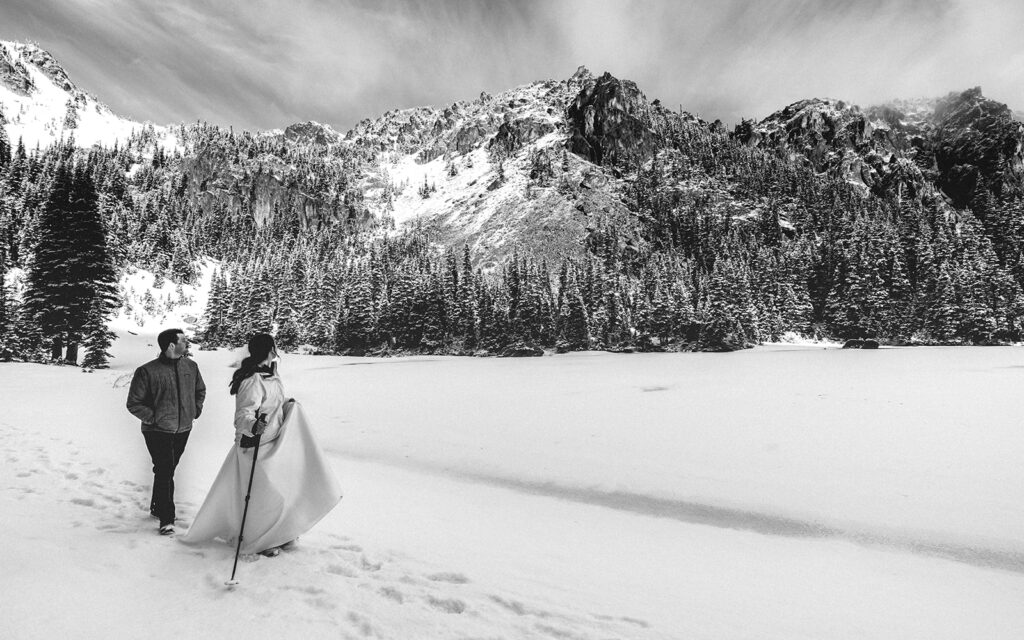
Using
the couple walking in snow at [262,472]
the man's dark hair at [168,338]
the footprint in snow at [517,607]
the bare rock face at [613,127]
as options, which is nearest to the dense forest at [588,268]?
the bare rock face at [613,127]

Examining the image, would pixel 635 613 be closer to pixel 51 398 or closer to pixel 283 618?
pixel 283 618

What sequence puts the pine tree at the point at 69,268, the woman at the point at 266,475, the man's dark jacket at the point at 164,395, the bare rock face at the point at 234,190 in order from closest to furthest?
the woman at the point at 266,475 → the man's dark jacket at the point at 164,395 → the pine tree at the point at 69,268 → the bare rock face at the point at 234,190

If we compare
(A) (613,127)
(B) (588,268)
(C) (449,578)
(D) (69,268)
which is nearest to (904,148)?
(A) (613,127)

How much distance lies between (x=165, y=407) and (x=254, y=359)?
151 centimetres

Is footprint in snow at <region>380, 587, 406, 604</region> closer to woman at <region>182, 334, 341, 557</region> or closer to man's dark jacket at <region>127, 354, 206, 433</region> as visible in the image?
woman at <region>182, 334, 341, 557</region>

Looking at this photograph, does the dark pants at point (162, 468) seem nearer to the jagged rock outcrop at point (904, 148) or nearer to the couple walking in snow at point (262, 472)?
the couple walking in snow at point (262, 472)

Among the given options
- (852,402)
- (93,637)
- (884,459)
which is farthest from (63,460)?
(852,402)

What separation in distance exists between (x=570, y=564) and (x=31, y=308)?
36.0 metres

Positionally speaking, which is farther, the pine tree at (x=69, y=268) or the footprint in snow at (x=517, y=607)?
the pine tree at (x=69, y=268)

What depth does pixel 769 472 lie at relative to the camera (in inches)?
377

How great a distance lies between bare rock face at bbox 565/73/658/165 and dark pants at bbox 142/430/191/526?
183m

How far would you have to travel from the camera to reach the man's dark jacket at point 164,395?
535 centimetres

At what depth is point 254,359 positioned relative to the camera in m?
5.01

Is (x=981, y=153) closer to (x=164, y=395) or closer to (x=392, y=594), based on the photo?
(x=392, y=594)
